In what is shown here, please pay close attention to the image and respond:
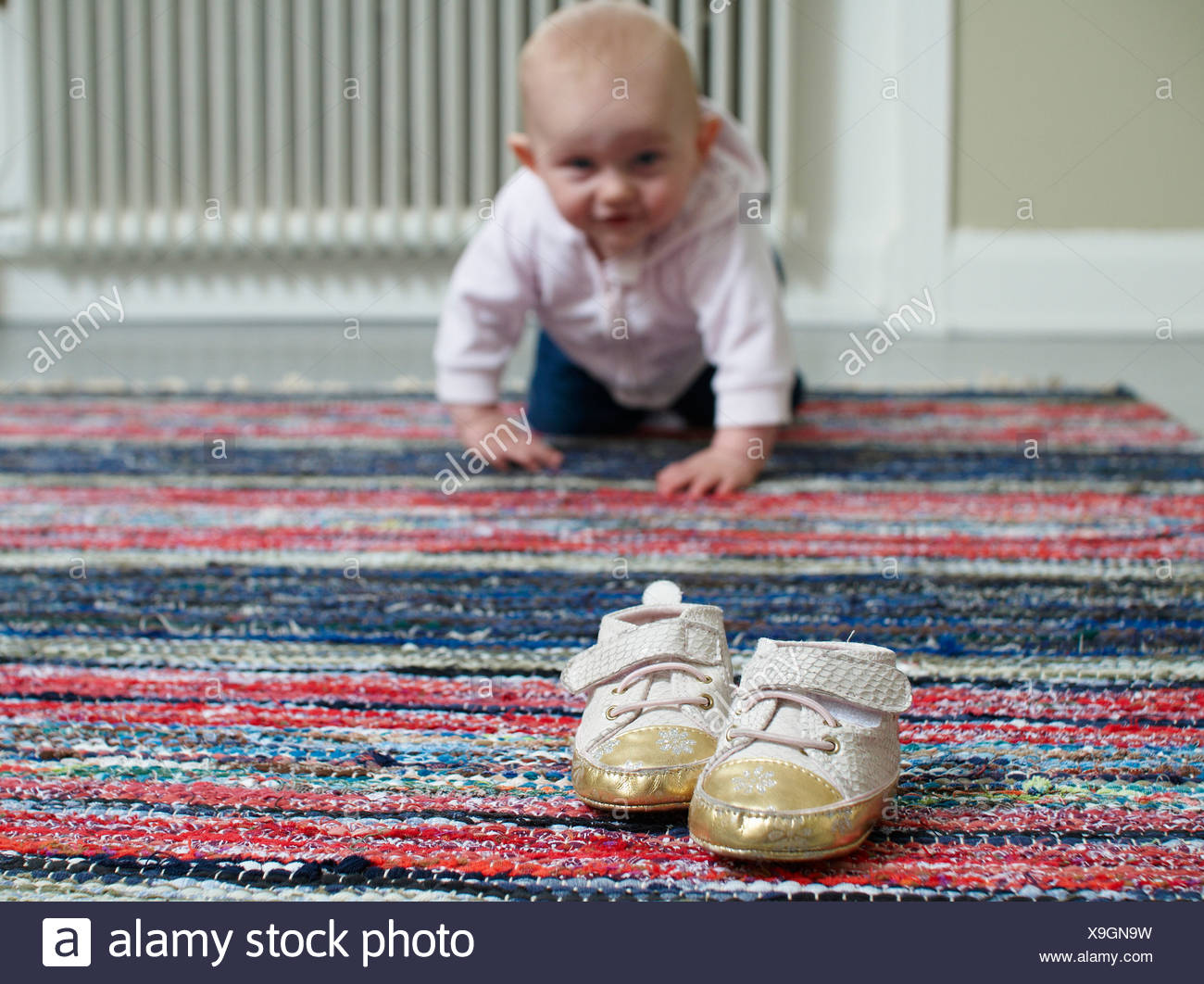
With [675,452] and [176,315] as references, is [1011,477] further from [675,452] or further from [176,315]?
[176,315]

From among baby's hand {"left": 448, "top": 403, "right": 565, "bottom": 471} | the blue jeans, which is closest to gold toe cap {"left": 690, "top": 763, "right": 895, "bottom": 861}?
baby's hand {"left": 448, "top": 403, "right": 565, "bottom": 471}

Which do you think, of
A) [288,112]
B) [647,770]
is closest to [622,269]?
[647,770]

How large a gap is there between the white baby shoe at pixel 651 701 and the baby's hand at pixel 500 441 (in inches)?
24.8

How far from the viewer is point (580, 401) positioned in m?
1.37

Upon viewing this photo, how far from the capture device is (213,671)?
2.38ft

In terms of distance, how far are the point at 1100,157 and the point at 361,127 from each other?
4.26ft

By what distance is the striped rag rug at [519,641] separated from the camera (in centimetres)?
51

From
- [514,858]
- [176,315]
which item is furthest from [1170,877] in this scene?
[176,315]

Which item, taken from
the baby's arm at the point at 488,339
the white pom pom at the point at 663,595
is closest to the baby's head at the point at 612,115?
the baby's arm at the point at 488,339

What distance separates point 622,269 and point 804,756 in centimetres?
74

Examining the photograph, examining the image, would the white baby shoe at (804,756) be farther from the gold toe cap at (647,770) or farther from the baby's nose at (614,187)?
the baby's nose at (614,187)

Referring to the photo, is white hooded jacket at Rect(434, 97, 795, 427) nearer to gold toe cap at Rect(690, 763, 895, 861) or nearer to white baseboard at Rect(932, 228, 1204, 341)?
gold toe cap at Rect(690, 763, 895, 861)

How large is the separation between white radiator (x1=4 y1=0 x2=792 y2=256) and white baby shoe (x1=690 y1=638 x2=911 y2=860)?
6.30ft

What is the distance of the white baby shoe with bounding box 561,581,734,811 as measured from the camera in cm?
54
